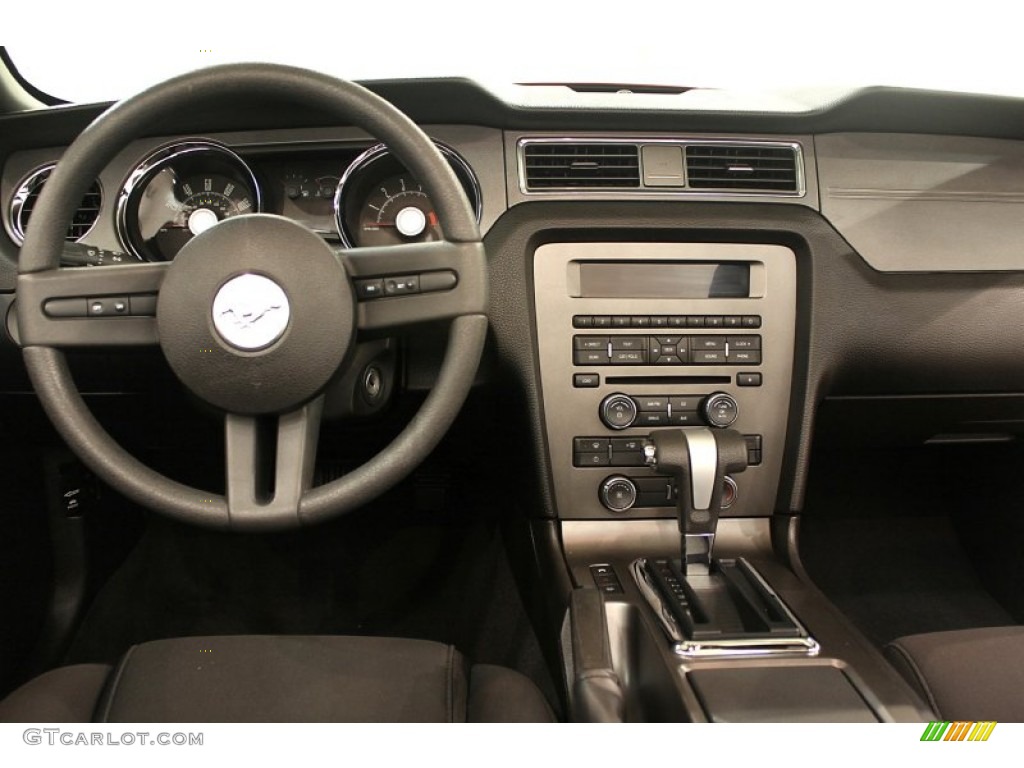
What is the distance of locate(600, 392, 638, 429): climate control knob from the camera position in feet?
4.06

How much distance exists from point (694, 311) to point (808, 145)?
0.33 metres

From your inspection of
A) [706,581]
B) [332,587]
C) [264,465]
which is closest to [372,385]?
[264,465]

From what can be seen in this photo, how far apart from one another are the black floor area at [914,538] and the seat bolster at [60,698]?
4.90ft

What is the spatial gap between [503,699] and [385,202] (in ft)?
2.54

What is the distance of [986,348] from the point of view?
1323 millimetres

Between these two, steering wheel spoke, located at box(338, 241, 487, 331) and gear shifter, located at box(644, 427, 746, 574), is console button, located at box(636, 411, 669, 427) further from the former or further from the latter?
steering wheel spoke, located at box(338, 241, 487, 331)

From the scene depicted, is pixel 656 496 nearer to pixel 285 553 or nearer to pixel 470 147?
pixel 470 147

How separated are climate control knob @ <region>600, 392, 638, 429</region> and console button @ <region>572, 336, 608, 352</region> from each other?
0.27 ft

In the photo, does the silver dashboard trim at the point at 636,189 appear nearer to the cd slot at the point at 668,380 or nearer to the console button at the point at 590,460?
the cd slot at the point at 668,380

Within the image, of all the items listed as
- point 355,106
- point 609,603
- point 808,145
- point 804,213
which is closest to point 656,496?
point 609,603

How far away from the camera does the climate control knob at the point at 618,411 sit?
1237 mm

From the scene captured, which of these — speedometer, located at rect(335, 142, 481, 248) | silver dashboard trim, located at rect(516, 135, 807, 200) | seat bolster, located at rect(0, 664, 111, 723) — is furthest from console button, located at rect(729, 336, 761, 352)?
seat bolster, located at rect(0, 664, 111, 723)

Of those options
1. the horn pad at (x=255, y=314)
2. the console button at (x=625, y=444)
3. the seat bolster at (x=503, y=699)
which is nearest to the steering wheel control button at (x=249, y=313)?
the horn pad at (x=255, y=314)
